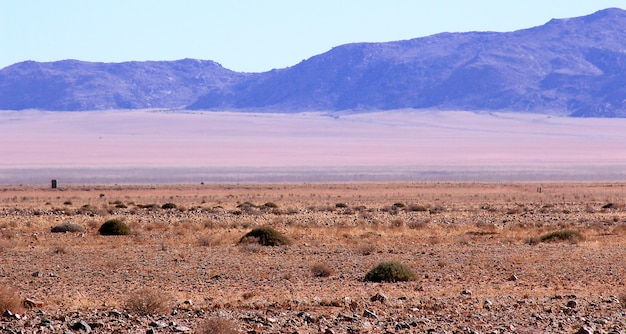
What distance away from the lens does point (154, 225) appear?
34.1m

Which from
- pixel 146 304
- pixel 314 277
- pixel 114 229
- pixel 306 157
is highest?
pixel 306 157

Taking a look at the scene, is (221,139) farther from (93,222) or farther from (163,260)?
(163,260)

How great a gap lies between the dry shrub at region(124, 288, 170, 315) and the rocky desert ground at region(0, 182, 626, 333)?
19 mm

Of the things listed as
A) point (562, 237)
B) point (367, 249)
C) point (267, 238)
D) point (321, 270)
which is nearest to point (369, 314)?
point (321, 270)

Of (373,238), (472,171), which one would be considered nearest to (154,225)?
(373,238)

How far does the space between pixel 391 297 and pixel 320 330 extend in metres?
3.27

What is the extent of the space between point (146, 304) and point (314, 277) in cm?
614

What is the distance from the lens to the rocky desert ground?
539 inches

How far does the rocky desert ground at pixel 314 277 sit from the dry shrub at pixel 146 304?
0.02 metres

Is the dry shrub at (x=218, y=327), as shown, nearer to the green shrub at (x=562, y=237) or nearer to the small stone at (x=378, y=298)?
the small stone at (x=378, y=298)

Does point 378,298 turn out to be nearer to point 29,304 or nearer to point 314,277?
point 314,277

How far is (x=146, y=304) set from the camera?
A: 13992 mm

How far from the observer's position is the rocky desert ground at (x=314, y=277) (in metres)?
13.7

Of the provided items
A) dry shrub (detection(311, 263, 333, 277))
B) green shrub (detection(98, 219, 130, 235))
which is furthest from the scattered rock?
green shrub (detection(98, 219, 130, 235))
